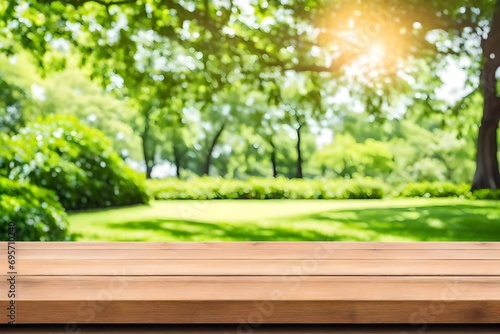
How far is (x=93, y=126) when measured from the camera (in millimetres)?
5266

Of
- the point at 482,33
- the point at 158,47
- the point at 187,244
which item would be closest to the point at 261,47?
the point at 158,47

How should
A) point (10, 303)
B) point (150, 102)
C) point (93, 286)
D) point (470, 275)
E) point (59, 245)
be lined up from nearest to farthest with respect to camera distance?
point (10, 303), point (93, 286), point (470, 275), point (59, 245), point (150, 102)

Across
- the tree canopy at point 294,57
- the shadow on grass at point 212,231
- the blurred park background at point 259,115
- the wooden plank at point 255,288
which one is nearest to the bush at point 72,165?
the blurred park background at point 259,115

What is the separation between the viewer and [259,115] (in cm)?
524

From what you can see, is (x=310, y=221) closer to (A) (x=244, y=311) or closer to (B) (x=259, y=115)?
(B) (x=259, y=115)

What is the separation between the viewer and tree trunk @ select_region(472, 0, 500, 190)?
5184 millimetres

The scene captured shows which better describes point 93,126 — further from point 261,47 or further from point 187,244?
point 187,244

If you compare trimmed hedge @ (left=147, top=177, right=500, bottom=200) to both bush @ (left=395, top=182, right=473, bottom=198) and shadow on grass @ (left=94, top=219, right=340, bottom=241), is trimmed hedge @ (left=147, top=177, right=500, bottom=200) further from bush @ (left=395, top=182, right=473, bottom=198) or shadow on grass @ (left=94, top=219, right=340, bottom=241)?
shadow on grass @ (left=94, top=219, right=340, bottom=241)

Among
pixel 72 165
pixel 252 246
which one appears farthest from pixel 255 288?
pixel 72 165

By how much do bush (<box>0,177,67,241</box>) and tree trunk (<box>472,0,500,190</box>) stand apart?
10.6ft

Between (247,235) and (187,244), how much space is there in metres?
2.90

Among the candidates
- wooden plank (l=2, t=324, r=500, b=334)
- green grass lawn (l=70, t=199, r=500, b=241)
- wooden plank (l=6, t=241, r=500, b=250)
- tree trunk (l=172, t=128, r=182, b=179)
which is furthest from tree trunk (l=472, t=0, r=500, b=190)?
wooden plank (l=2, t=324, r=500, b=334)

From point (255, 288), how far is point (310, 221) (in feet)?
11.8

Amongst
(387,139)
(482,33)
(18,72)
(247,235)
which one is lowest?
(247,235)
